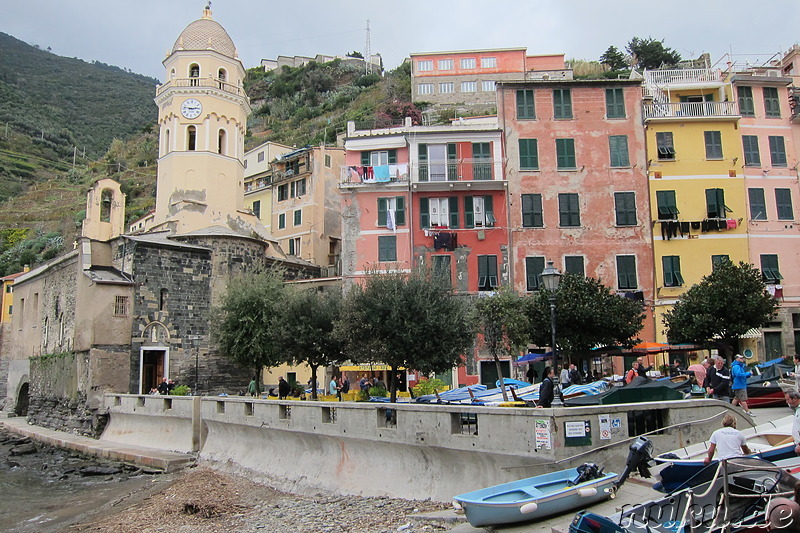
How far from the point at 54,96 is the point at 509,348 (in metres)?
162

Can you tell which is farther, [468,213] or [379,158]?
[379,158]

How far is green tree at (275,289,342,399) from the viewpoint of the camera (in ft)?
82.0

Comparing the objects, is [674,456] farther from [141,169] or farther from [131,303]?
[141,169]

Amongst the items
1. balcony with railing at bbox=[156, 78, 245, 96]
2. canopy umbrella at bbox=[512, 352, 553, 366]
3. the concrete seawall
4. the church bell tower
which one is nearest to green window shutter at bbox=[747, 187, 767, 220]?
canopy umbrella at bbox=[512, 352, 553, 366]

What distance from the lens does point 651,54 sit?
68.8 meters

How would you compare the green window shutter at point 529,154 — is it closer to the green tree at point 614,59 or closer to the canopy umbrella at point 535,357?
the canopy umbrella at point 535,357

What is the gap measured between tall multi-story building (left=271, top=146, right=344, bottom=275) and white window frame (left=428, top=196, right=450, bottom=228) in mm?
14472

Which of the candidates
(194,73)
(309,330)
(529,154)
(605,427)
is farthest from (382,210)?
(605,427)

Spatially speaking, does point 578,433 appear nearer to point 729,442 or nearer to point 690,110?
point 729,442

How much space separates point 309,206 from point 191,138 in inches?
403

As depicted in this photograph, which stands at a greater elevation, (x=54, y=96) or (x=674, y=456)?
(x=54, y=96)

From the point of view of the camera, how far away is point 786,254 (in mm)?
30469

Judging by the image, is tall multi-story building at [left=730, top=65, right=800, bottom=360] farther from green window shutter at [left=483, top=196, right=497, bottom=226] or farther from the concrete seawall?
the concrete seawall

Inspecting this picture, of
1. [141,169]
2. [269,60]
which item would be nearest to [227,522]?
[141,169]
